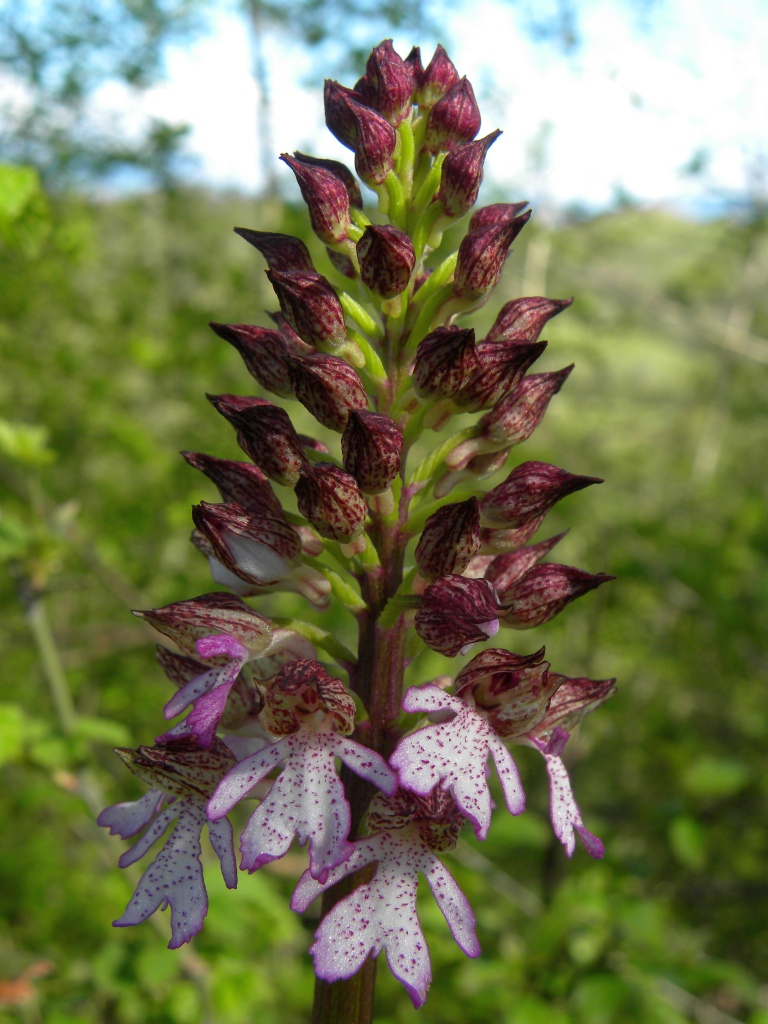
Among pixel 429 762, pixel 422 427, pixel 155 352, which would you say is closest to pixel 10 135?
pixel 155 352

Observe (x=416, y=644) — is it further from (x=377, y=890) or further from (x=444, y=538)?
(x=377, y=890)

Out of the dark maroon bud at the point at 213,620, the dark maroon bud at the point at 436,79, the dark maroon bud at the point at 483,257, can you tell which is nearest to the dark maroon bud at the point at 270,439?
the dark maroon bud at the point at 213,620

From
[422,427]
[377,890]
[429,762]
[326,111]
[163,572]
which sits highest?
[326,111]

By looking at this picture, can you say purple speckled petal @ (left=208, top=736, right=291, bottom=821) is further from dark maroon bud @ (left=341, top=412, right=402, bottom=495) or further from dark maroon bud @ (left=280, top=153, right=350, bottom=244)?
dark maroon bud @ (left=280, top=153, right=350, bottom=244)

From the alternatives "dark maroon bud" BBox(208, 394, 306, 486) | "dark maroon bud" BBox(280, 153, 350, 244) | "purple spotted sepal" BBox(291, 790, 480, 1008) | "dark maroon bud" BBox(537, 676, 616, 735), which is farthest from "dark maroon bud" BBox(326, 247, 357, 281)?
"purple spotted sepal" BBox(291, 790, 480, 1008)

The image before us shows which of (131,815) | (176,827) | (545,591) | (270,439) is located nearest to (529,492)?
(545,591)

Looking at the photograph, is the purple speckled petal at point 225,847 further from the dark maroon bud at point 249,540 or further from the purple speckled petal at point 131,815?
the dark maroon bud at point 249,540
